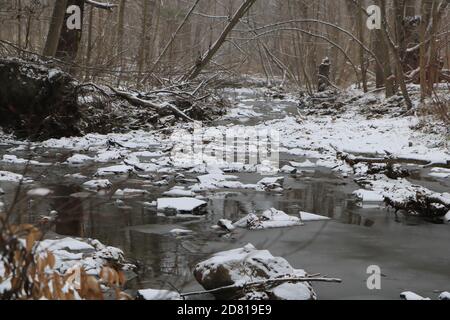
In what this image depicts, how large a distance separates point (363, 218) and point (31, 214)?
12.4ft

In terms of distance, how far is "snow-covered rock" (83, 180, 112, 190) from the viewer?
7500 millimetres

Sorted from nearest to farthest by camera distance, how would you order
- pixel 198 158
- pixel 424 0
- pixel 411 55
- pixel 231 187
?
pixel 231 187 < pixel 198 158 < pixel 424 0 < pixel 411 55

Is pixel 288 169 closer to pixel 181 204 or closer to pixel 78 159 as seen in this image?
pixel 181 204

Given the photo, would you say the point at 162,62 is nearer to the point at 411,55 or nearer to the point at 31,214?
the point at 411,55

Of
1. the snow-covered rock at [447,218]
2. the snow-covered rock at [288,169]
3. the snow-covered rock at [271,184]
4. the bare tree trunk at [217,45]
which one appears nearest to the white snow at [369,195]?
the snow-covered rock at [447,218]

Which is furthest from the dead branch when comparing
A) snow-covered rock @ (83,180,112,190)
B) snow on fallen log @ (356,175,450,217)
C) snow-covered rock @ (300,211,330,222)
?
snow-covered rock @ (300,211,330,222)

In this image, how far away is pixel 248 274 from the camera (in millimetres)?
4012

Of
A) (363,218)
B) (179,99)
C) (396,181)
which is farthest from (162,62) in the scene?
(363,218)

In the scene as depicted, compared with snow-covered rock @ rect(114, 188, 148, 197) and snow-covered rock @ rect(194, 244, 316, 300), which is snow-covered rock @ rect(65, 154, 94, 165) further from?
snow-covered rock @ rect(194, 244, 316, 300)

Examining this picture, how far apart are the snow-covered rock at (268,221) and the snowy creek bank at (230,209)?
0.02 meters

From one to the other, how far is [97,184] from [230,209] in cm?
196

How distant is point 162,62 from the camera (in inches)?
681

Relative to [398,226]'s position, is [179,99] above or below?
above

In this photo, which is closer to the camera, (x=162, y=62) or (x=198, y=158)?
(x=198, y=158)
